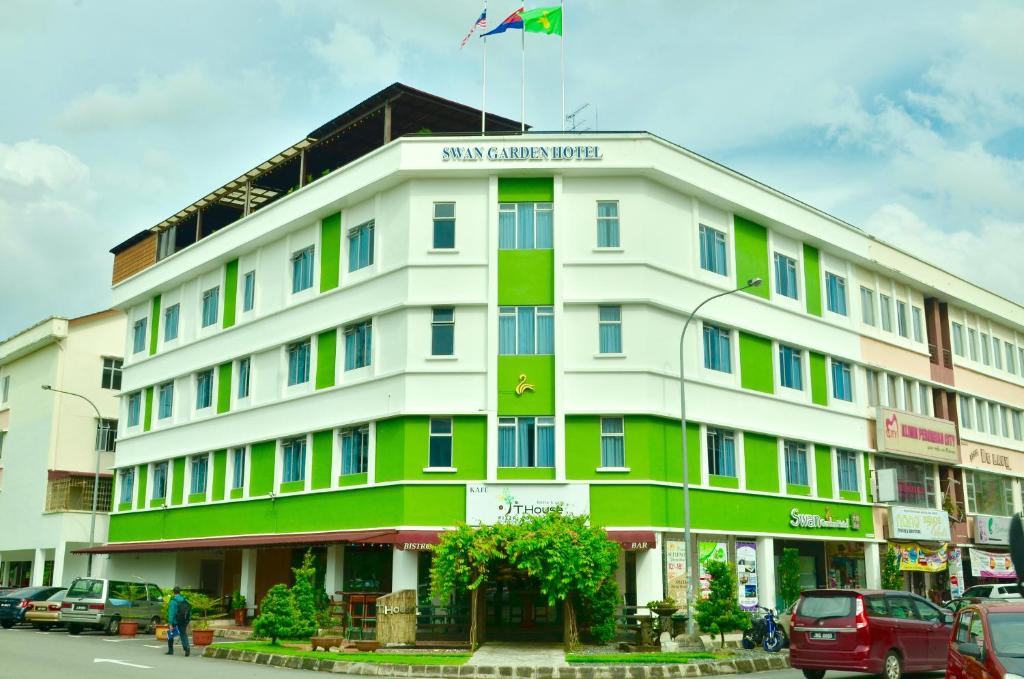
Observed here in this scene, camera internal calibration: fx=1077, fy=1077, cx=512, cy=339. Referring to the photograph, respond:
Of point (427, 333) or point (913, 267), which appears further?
point (913, 267)

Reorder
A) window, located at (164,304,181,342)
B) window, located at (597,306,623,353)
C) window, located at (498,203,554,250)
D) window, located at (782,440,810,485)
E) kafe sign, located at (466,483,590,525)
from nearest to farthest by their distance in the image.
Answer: kafe sign, located at (466,483,590,525), window, located at (597,306,623,353), window, located at (498,203,554,250), window, located at (782,440,810,485), window, located at (164,304,181,342)

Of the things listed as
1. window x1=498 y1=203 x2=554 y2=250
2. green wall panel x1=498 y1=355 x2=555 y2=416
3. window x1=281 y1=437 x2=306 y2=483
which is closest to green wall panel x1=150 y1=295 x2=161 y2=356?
window x1=281 y1=437 x2=306 y2=483

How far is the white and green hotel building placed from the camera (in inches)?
1303

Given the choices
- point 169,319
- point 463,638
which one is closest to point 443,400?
point 463,638

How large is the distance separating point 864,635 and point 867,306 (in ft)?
88.1

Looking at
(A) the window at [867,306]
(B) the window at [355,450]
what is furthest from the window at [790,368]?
(B) the window at [355,450]

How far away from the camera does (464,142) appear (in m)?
34.6

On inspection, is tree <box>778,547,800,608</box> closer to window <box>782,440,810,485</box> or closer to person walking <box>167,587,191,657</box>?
window <box>782,440,810,485</box>

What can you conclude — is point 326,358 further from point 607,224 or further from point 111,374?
point 111,374

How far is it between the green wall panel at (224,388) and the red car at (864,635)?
27.2 metres

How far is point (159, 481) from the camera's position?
1832 inches

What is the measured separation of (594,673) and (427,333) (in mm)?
14053

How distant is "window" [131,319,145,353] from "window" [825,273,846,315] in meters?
30.5

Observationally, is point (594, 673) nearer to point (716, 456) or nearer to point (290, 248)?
point (716, 456)
